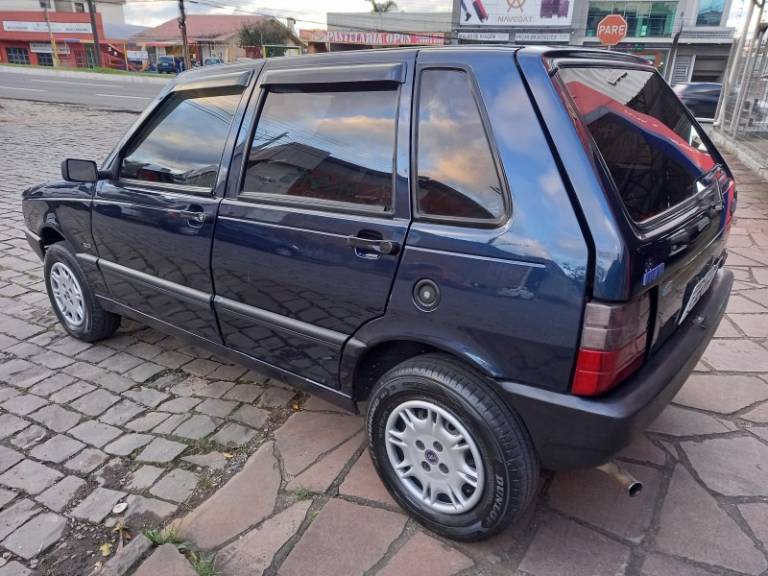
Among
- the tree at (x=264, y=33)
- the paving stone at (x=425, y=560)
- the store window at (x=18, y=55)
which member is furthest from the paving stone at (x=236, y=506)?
the store window at (x=18, y=55)

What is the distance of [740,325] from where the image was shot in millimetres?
3848

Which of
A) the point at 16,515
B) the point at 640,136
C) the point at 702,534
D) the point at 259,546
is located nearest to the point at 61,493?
the point at 16,515

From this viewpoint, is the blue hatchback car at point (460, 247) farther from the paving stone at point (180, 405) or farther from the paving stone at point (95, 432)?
the paving stone at point (95, 432)

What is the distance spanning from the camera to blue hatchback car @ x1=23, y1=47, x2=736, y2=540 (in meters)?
1.70

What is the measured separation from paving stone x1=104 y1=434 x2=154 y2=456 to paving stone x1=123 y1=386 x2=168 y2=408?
11.3 inches

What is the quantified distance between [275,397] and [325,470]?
757 mm

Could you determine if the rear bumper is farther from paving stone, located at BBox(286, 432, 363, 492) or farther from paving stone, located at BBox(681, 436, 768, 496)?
paving stone, located at BBox(286, 432, 363, 492)

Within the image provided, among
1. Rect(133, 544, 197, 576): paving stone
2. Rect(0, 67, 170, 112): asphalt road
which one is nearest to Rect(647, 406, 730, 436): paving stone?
Rect(133, 544, 197, 576): paving stone

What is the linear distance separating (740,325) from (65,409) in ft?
14.4

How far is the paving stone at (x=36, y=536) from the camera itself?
2168 mm

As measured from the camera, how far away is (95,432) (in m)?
2.88

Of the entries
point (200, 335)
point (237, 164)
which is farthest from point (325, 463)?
point (237, 164)

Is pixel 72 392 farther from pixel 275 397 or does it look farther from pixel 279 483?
pixel 279 483

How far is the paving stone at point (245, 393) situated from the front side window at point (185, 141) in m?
1.23
